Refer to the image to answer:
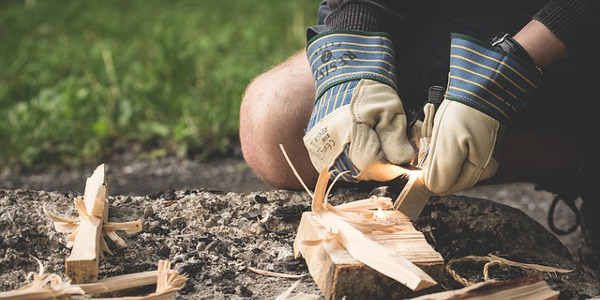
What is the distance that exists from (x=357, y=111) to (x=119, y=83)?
2711 millimetres

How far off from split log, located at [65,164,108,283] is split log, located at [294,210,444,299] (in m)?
0.48

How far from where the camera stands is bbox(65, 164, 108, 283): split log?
141 centimetres

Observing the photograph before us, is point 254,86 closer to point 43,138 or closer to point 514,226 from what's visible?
point 514,226

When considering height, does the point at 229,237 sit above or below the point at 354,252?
below

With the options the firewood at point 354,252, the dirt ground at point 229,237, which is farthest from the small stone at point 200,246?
the firewood at point 354,252

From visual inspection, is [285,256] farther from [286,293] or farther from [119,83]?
[119,83]

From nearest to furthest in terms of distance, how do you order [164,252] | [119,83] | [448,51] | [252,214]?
1. [164,252]
2. [252,214]
3. [448,51]
4. [119,83]

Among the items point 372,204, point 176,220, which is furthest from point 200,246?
point 372,204

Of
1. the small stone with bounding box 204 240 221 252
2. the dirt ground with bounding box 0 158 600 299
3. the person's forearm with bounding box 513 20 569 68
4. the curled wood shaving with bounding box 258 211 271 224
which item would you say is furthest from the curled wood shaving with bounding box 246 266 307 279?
the person's forearm with bounding box 513 20 569 68

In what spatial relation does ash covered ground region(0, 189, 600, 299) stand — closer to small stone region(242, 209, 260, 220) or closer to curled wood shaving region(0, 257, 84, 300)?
small stone region(242, 209, 260, 220)

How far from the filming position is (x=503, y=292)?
1367 mm

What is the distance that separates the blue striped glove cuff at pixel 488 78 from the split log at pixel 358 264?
0.41 meters

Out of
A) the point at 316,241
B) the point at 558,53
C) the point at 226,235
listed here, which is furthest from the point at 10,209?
the point at 558,53

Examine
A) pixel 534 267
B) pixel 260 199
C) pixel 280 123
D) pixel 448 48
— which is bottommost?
pixel 534 267
